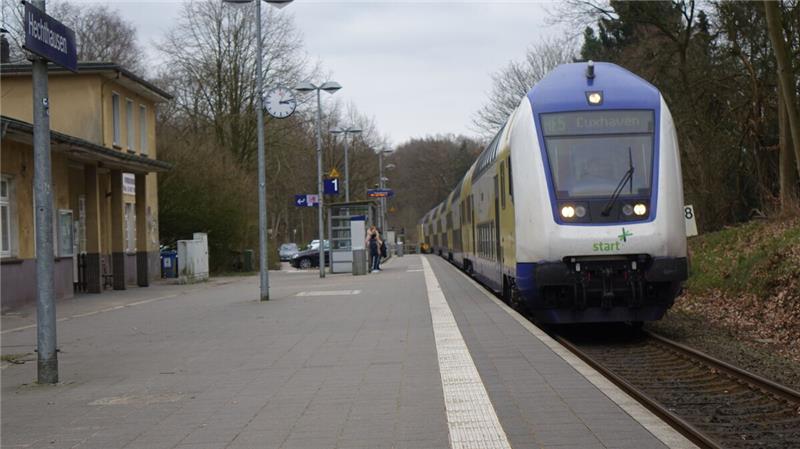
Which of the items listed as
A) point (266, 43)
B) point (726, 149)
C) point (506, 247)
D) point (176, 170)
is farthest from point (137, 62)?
point (506, 247)

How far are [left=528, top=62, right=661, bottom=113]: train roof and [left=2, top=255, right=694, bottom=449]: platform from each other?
122 inches

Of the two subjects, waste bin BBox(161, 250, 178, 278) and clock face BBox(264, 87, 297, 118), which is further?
waste bin BBox(161, 250, 178, 278)

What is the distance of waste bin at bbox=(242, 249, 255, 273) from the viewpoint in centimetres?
3806

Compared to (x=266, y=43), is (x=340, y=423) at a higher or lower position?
lower

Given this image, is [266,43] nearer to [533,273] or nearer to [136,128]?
[136,128]

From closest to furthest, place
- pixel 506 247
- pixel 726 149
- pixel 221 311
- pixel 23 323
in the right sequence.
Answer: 1. pixel 506 247
2. pixel 23 323
3. pixel 221 311
4. pixel 726 149

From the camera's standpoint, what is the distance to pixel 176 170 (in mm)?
34656

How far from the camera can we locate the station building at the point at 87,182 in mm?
18688

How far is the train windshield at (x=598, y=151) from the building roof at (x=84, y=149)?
10093 millimetres

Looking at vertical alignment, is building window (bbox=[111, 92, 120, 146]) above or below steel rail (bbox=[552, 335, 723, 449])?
above

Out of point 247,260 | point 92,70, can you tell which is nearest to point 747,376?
point 92,70

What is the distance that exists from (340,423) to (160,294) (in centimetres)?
1858

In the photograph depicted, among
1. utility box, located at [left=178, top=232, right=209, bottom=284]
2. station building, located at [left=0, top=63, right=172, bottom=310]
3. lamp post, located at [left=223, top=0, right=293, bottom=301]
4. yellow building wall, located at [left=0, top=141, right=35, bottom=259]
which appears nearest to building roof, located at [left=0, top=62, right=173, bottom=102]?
station building, located at [left=0, top=63, right=172, bottom=310]

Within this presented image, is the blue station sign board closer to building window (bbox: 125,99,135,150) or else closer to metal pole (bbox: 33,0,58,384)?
metal pole (bbox: 33,0,58,384)
